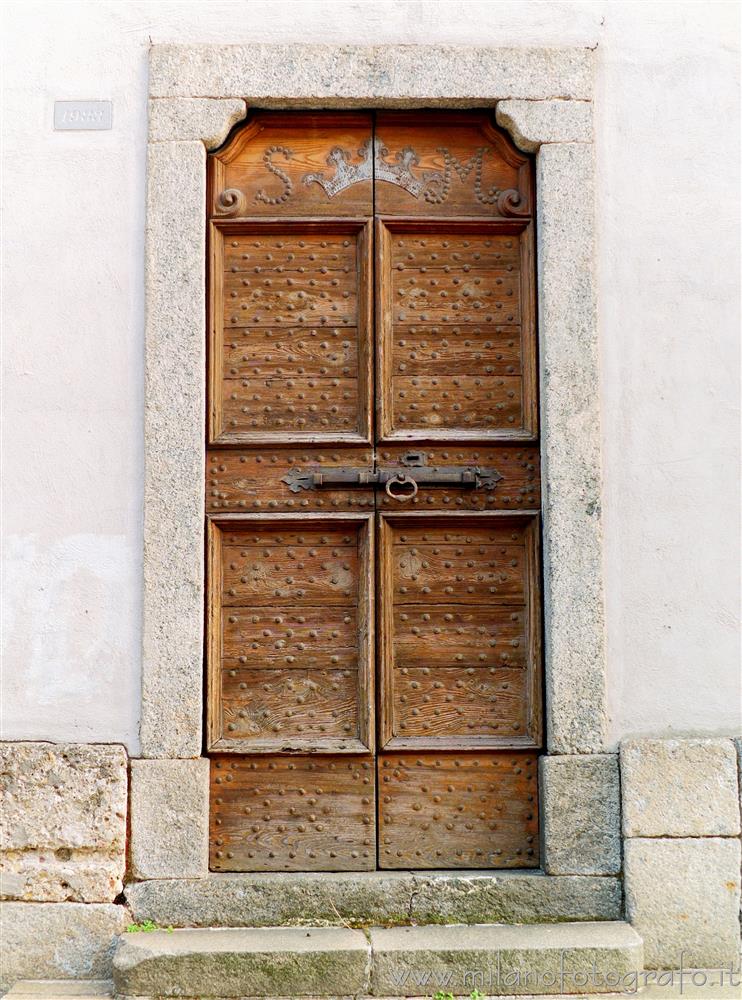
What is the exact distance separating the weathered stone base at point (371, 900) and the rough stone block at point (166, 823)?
0.05m

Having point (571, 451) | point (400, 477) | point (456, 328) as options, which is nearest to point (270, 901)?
point (400, 477)

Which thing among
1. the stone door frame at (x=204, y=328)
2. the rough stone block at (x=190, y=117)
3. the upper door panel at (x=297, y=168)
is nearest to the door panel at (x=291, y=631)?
the stone door frame at (x=204, y=328)

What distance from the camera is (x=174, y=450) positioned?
11.4ft

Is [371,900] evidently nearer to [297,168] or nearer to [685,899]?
[685,899]

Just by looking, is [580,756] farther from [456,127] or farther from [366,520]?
[456,127]

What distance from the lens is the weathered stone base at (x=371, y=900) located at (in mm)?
3332

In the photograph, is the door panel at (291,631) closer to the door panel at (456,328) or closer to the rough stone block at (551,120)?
the door panel at (456,328)

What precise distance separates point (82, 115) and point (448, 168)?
1.31m

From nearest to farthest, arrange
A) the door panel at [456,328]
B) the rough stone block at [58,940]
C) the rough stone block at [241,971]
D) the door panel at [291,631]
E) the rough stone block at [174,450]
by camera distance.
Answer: the rough stone block at [241,971] → the rough stone block at [58,940] → the rough stone block at [174,450] → the door panel at [291,631] → the door panel at [456,328]

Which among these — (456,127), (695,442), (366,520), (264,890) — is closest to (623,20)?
(456,127)

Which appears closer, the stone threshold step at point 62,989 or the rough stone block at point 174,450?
the stone threshold step at point 62,989

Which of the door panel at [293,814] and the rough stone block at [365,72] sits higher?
the rough stone block at [365,72]

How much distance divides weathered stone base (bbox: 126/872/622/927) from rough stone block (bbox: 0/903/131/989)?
11 centimetres

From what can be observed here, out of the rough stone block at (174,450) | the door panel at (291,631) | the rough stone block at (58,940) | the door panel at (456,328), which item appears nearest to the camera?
the rough stone block at (58,940)
